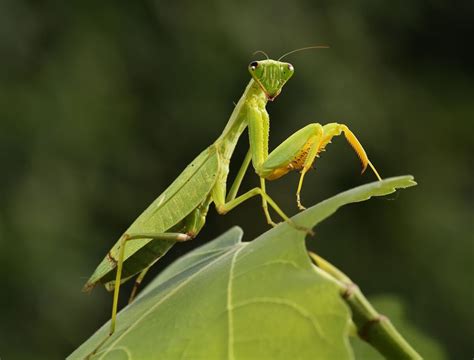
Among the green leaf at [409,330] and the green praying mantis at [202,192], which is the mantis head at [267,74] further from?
the green leaf at [409,330]

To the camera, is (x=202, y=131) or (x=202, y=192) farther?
(x=202, y=131)

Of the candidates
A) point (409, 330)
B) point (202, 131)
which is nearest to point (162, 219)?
point (409, 330)

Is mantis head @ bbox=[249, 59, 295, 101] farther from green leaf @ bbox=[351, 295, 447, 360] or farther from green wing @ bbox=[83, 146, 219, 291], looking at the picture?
green leaf @ bbox=[351, 295, 447, 360]

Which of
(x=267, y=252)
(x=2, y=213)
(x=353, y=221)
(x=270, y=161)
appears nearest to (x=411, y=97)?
(x=353, y=221)

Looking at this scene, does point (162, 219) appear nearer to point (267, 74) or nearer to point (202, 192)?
point (202, 192)

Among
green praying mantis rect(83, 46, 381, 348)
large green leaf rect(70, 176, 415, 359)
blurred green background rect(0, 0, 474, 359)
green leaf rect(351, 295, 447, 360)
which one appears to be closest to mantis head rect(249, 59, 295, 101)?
green praying mantis rect(83, 46, 381, 348)

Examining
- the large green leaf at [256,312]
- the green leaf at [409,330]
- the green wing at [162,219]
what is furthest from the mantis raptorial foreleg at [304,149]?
the large green leaf at [256,312]
